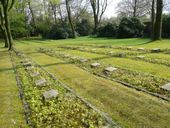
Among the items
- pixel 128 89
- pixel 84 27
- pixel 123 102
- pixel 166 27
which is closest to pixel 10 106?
pixel 123 102

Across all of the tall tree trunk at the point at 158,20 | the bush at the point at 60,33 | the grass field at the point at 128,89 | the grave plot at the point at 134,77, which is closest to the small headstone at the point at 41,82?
the grass field at the point at 128,89

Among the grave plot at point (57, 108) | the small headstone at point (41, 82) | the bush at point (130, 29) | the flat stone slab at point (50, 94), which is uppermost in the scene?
the bush at point (130, 29)

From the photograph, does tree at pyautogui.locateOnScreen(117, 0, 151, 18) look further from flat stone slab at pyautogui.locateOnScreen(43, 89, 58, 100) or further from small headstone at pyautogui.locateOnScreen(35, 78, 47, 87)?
flat stone slab at pyautogui.locateOnScreen(43, 89, 58, 100)

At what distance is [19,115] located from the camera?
5.59m

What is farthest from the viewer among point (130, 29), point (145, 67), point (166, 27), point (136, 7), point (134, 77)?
point (136, 7)

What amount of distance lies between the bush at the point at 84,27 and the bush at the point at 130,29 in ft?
54.1

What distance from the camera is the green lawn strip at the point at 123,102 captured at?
481cm

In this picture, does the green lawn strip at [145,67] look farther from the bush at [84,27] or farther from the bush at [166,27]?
the bush at [84,27]

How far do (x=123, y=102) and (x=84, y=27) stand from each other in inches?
1558

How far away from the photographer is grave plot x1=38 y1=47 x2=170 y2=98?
657 centimetres

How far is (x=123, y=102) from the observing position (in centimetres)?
583

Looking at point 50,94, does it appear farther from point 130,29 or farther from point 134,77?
point 130,29

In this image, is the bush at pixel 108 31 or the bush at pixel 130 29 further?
the bush at pixel 108 31

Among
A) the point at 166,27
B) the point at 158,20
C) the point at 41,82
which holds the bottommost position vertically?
the point at 41,82
